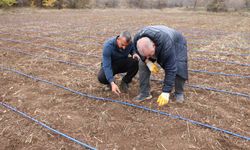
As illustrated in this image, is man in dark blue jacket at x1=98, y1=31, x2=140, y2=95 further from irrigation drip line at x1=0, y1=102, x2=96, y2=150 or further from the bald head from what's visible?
irrigation drip line at x1=0, y1=102, x2=96, y2=150

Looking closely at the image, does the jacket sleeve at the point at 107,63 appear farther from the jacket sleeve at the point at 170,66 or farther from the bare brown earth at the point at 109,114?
the jacket sleeve at the point at 170,66

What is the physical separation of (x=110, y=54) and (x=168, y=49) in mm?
793

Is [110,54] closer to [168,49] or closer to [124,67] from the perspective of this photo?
[124,67]

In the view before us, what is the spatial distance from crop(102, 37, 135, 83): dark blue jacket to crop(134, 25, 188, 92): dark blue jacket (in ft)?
1.37

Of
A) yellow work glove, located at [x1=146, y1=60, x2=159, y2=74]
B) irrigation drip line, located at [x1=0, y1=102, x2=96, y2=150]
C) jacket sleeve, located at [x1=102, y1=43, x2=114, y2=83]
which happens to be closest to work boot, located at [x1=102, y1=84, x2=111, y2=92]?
jacket sleeve, located at [x1=102, y1=43, x2=114, y2=83]

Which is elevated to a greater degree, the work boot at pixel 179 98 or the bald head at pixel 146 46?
the bald head at pixel 146 46

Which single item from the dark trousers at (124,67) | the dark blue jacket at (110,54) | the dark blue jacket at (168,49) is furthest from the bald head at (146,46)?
the dark trousers at (124,67)

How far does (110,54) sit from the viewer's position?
9.77 ft

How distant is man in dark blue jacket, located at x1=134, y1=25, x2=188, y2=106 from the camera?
97.5 inches

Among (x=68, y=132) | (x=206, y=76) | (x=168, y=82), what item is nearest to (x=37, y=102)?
(x=68, y=132)

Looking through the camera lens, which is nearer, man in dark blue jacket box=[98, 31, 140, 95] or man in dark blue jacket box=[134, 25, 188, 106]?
man in dark blue jacket box=[134, 25, 188, 106]

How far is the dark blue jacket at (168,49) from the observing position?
2533 mm

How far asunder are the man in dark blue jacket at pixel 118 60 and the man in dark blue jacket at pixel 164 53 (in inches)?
7.6

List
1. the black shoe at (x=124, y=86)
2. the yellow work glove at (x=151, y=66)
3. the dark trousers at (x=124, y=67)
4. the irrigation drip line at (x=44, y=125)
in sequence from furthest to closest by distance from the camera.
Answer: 1. the black shoe at (x=124, y=86)
2. the dark trousers at (x=124, y=67)
3. the yellow work glove at (x=151, y=66)
4. the irrigation drip line at (x=44, y=125)
